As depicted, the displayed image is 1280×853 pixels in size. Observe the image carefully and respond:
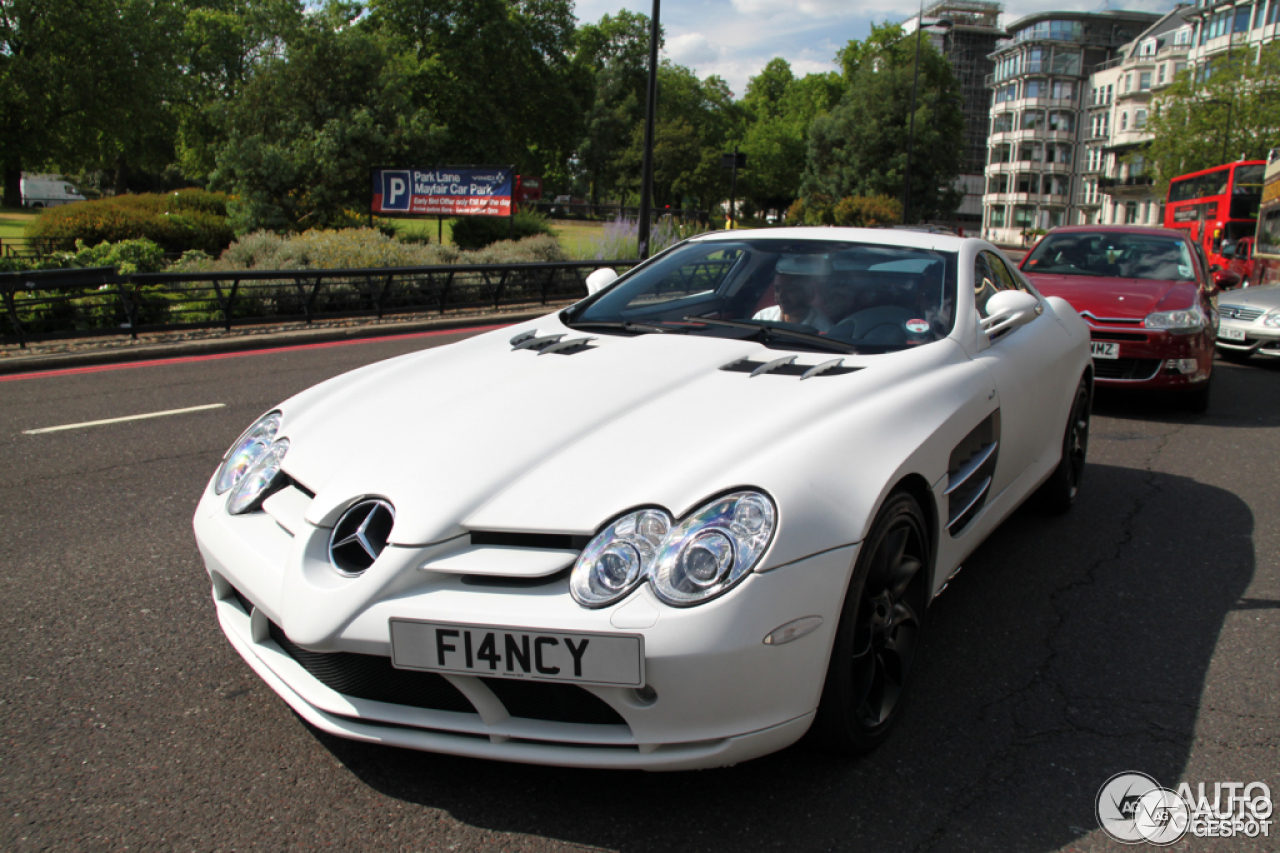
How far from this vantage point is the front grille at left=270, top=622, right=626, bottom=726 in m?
2.16

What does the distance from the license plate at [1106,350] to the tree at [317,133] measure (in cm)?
2266

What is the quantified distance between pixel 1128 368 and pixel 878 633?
6020 millimetres

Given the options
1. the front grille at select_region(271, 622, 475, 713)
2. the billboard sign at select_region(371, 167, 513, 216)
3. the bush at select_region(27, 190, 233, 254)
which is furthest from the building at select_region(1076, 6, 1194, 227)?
the front grille at select_region(271, 622, 475, 713)

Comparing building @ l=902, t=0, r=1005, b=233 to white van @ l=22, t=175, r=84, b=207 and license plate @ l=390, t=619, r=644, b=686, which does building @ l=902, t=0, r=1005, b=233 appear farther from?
license plate @ l=390, t=619, r=644, b=686

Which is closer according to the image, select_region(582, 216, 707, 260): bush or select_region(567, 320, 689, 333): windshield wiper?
select_region(567, 320, 689, 333): windshield wiper

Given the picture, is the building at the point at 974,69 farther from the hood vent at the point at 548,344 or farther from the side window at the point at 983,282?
the hood vent at the point at 548,344

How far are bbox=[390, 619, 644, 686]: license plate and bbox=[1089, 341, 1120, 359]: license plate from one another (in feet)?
21.8

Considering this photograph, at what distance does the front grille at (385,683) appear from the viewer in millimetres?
2201

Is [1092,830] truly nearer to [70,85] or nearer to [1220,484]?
[1220,484]

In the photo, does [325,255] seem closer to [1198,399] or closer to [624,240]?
[624,240]

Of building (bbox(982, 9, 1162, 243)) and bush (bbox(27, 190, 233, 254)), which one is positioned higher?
building (bbox(982, 9, 1162, 243))

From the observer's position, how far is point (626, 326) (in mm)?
3732

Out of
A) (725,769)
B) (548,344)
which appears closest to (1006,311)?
(548,344)

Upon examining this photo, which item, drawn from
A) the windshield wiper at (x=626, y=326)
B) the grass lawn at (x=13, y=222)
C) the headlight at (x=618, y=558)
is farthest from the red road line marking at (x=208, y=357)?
the grass lawn at (x=13, y=222)
